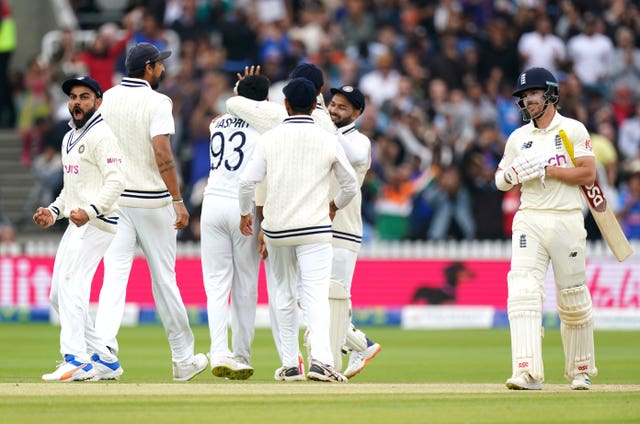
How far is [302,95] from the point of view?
11.7m

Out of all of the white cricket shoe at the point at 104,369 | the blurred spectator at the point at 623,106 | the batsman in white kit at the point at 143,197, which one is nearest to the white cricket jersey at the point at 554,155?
the batsman in white kit at the point at 143,197

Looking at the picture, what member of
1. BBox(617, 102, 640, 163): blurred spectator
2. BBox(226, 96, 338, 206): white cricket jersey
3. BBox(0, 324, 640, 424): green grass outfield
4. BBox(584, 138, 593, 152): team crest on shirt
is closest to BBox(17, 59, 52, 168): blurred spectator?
BBox(617, 102, 640, 163): blurred spectator

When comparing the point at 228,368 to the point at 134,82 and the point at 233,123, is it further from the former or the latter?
the point at 134,82

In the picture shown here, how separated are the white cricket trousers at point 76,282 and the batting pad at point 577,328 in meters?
3.68

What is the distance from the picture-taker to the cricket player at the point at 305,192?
1162 cm

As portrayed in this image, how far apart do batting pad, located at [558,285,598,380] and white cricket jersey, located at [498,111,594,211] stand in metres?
0.69

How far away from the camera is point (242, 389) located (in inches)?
431

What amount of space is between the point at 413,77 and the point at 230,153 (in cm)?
1348

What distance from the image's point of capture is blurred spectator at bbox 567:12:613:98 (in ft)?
84.6

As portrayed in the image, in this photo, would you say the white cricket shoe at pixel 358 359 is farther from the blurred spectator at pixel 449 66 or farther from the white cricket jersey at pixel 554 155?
the blurred spectator at pixel 449 66

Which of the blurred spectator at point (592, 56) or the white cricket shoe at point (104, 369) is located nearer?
the white cricket shoe at point (104, 369)

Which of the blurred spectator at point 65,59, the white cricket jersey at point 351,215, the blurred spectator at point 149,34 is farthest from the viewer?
the blurred spectator at point 65,59

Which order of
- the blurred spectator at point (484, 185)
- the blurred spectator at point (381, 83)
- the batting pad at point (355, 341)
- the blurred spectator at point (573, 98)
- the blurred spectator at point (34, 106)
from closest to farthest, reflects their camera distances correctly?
the batting pad at point (355, 341) → the blurred spectator at point (484, 185) → the blurred spectator at point (573, 98) → the blurred spectator at point (381, 83) → the blurred spectator at point (34, 106)

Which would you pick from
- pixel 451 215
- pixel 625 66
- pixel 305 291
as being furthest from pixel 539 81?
pixel 625 66
